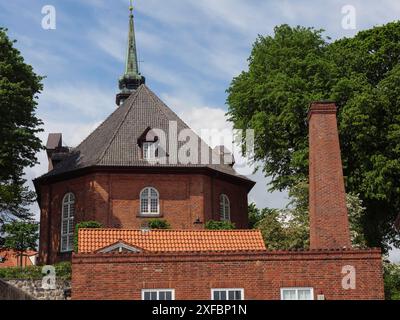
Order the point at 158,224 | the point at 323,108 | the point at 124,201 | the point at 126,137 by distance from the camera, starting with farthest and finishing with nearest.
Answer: the point at 126,137 → the point at 124,201 → the point at 158,224 → the point at 323,108

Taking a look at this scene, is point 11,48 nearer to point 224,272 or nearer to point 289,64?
point 289,64

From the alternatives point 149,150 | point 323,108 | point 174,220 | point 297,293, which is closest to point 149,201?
point 174,220

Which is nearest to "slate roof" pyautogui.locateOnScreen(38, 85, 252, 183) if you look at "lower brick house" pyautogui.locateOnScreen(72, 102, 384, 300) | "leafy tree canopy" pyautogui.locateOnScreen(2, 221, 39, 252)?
"lower brick house" pyautogui.locateOnScreen(72, 102, 384, 300)

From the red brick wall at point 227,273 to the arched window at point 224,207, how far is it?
16795mm

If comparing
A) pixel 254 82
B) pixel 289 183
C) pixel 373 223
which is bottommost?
pixel 373 223

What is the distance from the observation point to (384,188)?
34.8 metres

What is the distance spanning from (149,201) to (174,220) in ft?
5.56

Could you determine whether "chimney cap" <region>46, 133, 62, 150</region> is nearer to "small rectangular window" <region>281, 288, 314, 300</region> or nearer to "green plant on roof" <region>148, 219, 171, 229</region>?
"green plant on roof" <region>148, 219, 171, 229</region>

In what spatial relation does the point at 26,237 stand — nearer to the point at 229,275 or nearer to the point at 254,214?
the point at 254,214

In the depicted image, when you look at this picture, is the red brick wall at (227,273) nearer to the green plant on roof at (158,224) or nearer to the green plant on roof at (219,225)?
the green plant on roof at (219,225)

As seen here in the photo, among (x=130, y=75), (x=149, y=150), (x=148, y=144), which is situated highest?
(x=130, y=75)

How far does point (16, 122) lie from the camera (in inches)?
1428
